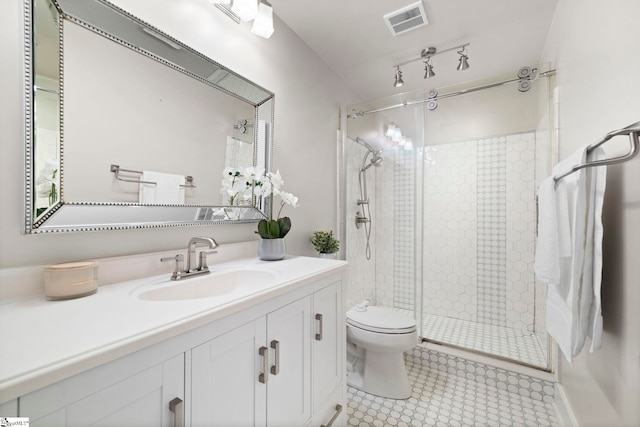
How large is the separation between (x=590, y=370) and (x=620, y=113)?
1026 mm

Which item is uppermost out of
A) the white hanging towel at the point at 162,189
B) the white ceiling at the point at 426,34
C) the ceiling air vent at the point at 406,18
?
the white ceiling at the point at 426,34

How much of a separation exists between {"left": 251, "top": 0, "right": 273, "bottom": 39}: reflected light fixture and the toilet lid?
1.81 metres

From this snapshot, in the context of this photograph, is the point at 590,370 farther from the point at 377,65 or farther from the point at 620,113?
the point at 377,65

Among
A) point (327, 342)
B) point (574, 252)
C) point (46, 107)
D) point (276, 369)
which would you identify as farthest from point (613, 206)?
point (46, 107)

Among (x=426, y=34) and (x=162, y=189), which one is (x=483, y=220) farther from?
(x=162, y=189)

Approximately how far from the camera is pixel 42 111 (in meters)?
0.84

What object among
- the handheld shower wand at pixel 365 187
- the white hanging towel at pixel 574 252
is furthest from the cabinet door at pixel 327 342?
the handheld shower wand at pixel 365 187

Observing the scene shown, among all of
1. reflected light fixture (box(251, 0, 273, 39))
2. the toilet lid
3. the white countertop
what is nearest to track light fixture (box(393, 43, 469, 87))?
reflected light fixture (box(251, 0, 273, 39))

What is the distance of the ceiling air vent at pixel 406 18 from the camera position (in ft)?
5.43

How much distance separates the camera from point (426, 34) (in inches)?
74.4

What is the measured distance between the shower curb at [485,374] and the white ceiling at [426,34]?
6.78 ft

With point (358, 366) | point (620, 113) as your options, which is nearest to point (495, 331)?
point (358, 366)

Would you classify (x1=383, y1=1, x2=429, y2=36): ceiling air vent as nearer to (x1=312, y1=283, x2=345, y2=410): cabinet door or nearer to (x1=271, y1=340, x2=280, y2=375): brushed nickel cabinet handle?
(x1=312, y1=283, x2=345, y2=410): cabinet door

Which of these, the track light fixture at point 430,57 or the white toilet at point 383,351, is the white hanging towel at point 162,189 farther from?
the track light fixture at point 430,57
